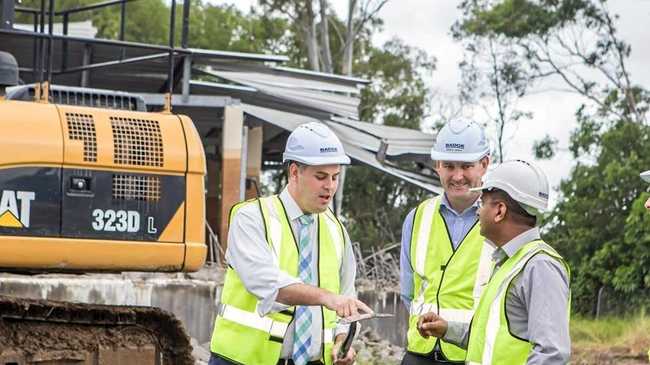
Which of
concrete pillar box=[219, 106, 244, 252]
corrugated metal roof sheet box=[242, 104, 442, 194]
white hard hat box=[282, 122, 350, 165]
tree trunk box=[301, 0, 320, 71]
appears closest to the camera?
white hard hat box=[282, 122, 350, 165]

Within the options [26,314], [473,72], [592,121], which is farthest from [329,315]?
[473,72]

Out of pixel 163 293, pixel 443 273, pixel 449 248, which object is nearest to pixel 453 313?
pixel 443 273

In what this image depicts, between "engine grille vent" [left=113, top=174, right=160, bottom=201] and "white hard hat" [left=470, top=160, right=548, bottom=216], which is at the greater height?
"white hard hat" [left=470, top=160, right=548, bottom=216]

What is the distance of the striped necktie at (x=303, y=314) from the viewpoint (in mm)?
6000

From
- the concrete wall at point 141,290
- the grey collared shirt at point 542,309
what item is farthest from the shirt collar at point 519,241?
the concrete wall at point 141,290

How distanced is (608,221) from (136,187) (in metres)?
22.4

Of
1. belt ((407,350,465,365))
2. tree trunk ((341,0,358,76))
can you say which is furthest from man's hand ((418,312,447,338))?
tree trunk ((341,0,358,76))

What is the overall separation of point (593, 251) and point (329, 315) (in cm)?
2412

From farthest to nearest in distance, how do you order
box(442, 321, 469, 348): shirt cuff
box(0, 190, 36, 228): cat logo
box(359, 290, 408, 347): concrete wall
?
box(359, 290, 408, 347): concrete wall → box(0, 190, 36, 228): cat logo → box(442, 321, 469, 348): shirt cuff

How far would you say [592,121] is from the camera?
32.1 metres

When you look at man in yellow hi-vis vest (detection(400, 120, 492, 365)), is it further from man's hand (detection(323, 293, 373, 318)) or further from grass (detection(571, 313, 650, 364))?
grass (detection(571, 313, 650, 364))

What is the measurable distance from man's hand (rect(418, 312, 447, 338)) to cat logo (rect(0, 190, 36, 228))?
289 centimetres

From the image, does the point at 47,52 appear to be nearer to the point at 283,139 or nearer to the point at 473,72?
the point at 283,139

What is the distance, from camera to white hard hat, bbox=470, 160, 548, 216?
16.6 feet
